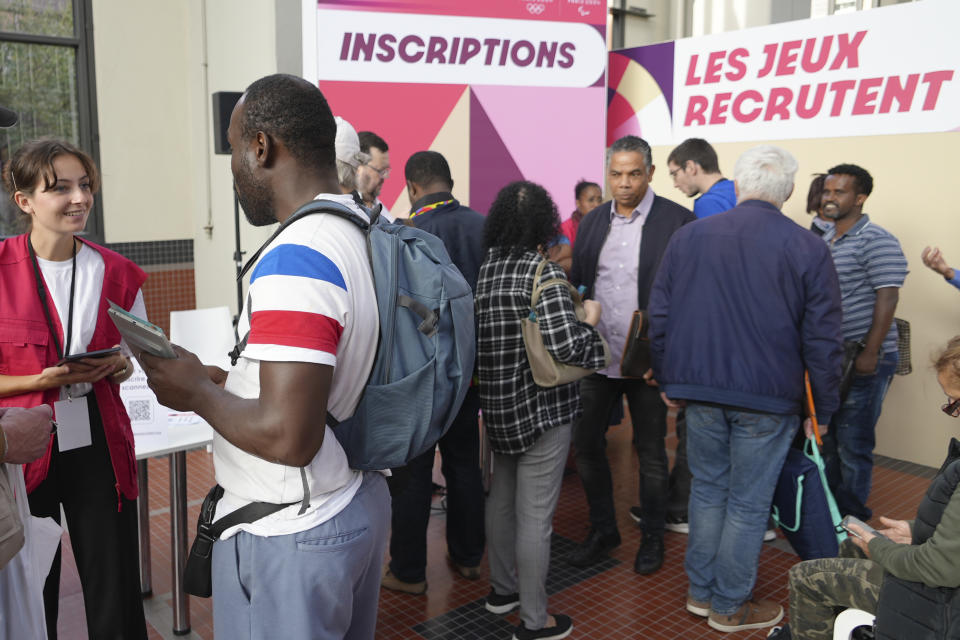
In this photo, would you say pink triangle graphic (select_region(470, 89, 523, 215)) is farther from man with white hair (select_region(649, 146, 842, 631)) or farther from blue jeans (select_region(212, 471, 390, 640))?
blue jeans (select_region(212, 471, 390, 640))

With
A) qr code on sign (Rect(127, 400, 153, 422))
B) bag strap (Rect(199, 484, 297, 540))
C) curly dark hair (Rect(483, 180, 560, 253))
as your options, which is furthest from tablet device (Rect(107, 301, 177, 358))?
curly dark hair (Rect(483, 180, 560, 253))

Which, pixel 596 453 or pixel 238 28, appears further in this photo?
pixel 238 28

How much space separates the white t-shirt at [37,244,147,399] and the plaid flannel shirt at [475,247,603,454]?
1.09 m

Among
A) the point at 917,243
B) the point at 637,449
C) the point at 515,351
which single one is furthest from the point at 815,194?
the point at 515,351

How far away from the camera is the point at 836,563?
226 cm

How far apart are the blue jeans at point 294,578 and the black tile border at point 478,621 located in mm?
1592

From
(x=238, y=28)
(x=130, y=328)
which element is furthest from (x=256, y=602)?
(x=238, y=28)

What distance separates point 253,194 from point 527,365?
149 centimetres

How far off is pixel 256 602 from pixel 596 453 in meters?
2.26

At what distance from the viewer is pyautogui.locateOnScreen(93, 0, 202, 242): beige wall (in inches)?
242

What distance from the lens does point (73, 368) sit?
2.13m

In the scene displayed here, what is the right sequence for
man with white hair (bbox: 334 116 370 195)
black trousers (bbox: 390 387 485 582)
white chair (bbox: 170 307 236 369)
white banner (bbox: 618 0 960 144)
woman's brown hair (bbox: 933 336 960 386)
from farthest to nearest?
1. white banner (bbox: 618 0 960 144)
2. white chair (bbox: 170 307 236 369)
3. black trousers (bbox: 390 387 485 582)
4. man with white hair (bbox: 334 116 370 195)
5. woman's brown hair (bbox: 933 336 960 386)

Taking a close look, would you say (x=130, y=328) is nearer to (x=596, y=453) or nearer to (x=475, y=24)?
(x=596, y=453)

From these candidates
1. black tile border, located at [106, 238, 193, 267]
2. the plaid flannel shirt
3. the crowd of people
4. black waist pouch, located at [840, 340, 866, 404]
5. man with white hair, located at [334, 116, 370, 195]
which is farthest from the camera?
black tile border, located at [106, 238, 193, 267]
